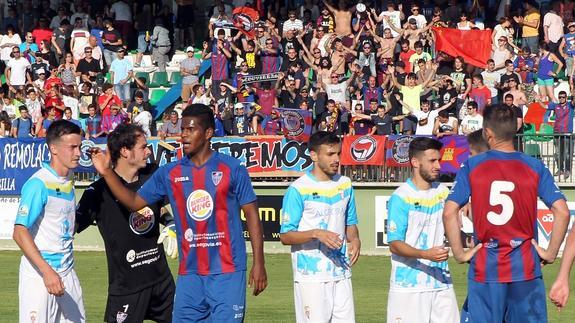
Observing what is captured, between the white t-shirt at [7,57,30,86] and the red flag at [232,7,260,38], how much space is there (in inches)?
225

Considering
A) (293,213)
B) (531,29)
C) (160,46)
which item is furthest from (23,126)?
(293,213)

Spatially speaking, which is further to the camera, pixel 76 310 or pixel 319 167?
pixel 319 167

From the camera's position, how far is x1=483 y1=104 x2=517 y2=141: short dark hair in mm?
8016

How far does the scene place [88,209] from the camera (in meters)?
9.87

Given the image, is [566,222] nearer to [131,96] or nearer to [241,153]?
[241,153]

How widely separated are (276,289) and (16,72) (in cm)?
1512

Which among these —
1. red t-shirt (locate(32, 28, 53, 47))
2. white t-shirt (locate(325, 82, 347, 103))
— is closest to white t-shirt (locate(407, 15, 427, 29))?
white t-shirt (locate(325, 82, 347, 103))

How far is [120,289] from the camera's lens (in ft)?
32.8

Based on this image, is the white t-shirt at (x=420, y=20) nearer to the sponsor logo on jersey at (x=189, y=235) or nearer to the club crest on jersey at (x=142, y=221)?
the club crest on jersey at (x=142, y=221)

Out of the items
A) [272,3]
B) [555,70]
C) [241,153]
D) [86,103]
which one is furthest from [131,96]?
[555,70]

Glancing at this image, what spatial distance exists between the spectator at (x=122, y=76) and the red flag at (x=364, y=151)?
852cm

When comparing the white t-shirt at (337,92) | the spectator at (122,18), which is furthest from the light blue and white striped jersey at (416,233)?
the spectator at (122,18)

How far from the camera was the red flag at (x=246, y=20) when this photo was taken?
2892 cm

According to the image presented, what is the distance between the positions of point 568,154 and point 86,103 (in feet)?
40.2
